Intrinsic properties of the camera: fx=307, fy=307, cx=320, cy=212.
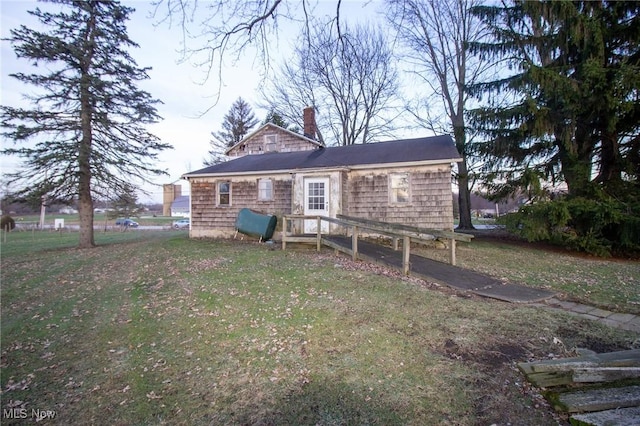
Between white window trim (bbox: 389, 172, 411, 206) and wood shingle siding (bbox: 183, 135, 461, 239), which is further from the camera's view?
white window trim (bbox: 389, 172, 411, 206)

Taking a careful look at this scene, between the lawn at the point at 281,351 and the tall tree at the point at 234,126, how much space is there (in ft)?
112

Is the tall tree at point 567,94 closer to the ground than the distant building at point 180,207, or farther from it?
farther from it

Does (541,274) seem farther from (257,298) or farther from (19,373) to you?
(19,373)

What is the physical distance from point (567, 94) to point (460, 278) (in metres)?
7.84

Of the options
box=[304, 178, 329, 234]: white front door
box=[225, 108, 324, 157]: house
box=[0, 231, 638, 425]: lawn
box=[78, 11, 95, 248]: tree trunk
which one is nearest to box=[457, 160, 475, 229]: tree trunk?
box=[225, 108, 324, 157]: house

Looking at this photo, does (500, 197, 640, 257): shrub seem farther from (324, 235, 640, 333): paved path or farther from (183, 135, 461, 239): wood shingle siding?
(324, 235, 640, 333): paved path

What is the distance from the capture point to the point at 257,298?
5574 mm

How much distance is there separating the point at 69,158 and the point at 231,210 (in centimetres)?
673

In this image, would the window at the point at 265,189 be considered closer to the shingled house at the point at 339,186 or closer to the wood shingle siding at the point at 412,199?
the shingled house at the point at 339,186

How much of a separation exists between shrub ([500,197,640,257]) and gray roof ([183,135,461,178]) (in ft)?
10.3

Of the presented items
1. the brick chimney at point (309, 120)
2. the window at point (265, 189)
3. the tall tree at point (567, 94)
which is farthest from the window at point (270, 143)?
the tall tree at point (567, 94)

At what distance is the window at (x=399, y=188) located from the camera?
38.5 ft

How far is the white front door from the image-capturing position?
12406mm

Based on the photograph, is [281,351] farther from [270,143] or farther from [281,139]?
[270,143]
